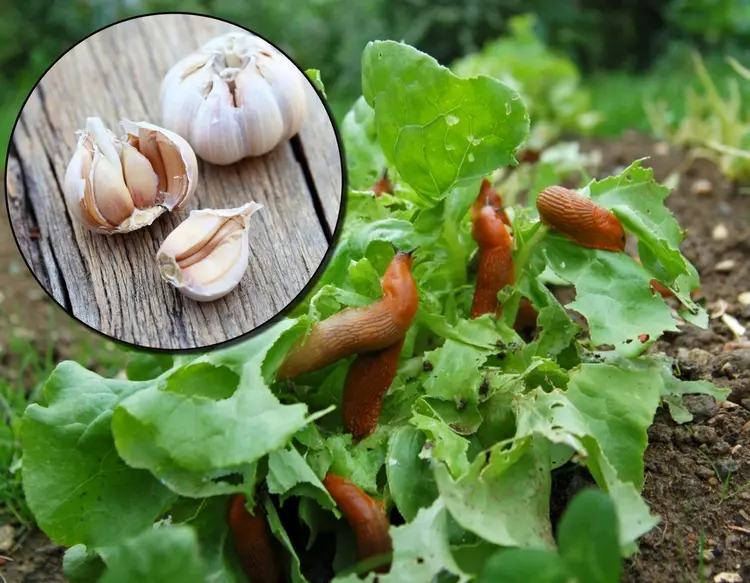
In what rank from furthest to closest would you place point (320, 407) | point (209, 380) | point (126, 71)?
point (126, 71) → point (320, 407) → point (209, 380)

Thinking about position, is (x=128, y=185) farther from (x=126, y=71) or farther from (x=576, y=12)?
(x=576, y=12)

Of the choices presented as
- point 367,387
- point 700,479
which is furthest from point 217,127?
point 700,479

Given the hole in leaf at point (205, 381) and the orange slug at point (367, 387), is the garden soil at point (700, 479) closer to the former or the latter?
the orange slug at point (367, 387)

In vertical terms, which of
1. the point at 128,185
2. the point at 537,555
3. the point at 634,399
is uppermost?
the point at 128,185

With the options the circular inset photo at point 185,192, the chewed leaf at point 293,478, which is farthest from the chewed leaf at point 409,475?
the circular inset photo at point 185,192

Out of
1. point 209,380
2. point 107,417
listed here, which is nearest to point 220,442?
point 209,380

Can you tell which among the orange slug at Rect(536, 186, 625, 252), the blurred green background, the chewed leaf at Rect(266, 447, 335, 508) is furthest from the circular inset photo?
the blurred green background

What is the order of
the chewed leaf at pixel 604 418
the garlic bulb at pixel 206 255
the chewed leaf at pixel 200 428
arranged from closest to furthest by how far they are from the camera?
the chewed leaf at pixel 200 428 < the chewed leaf at pixel 604 418 < the garlic bulb at pixel 206 255
